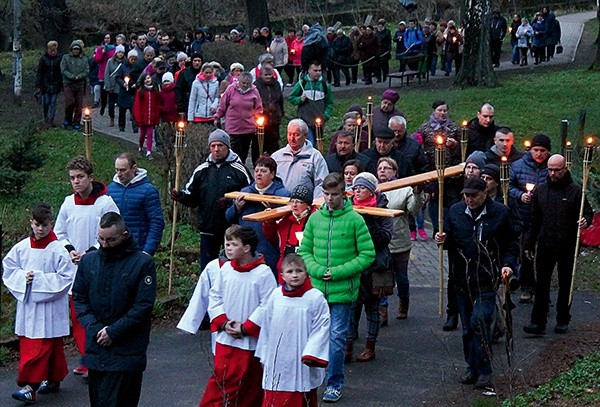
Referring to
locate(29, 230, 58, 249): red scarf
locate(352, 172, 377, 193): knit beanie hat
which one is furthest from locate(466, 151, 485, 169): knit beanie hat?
locate(29, 230, 58, 249): red scarf

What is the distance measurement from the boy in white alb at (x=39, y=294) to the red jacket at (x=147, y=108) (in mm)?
11572

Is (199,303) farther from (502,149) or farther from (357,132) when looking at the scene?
(357,132)

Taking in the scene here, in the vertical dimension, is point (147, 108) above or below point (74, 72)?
below

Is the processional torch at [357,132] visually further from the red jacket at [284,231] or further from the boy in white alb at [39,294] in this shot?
the boy in white alb at [39,294]

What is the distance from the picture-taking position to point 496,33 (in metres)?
35.5

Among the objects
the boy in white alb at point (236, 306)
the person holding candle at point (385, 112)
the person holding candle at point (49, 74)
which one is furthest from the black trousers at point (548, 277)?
the person holding candle at point (49, 74)

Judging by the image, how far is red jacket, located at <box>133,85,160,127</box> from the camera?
71.7ft

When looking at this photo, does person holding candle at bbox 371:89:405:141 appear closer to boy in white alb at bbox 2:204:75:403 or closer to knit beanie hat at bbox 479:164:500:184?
knit beanie hat at bbox 479:164:500:184

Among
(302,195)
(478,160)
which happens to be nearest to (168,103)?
(478,160)

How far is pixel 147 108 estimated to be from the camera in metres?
21.9

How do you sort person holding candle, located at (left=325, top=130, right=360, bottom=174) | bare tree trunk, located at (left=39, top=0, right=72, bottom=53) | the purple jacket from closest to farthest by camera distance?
person holding candle, located at (left=325, top=130, right=360, bottom=174) → the purple jacket → bare tree trunk, located at (left=39, top=0, right=72, bottom=53)

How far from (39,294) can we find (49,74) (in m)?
15.3

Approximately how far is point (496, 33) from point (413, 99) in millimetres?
8236

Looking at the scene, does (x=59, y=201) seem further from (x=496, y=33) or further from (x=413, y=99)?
(x=496, y=33)
